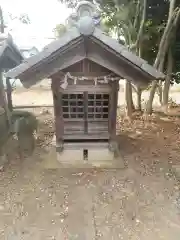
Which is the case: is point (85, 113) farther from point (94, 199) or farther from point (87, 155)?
point (94, 199)

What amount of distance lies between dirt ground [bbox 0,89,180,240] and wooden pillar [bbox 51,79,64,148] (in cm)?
81

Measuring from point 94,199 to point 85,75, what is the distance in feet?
8.50

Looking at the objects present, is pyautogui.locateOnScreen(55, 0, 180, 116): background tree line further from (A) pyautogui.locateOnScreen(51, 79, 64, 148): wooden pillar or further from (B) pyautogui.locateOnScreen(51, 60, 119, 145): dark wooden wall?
(A) pyautogui.locateOnScreen(51, 79, 64, 148): wooden pillar

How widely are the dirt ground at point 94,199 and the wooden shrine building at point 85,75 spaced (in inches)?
33.3

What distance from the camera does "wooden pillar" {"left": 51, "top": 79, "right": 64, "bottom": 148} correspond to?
620 centimetres

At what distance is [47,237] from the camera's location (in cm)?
444

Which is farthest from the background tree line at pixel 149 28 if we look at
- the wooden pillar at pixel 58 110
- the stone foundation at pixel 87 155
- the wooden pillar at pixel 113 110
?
the wooden pillar at pixel 58 110

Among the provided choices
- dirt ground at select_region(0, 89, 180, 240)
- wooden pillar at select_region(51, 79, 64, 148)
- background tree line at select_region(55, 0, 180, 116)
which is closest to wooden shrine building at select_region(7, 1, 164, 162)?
wooden pillar at select_region(51, 79, 64, 148)

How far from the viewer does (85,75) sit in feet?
19.8

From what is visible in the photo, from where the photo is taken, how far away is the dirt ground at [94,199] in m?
4.60

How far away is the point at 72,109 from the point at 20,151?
2.04 meters

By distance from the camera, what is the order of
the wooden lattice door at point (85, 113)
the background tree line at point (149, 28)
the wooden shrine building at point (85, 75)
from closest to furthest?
the wooden shrine building at point (85, 75), the wooden lattice door at point (85, 113), the background tree line at point (149, 28)

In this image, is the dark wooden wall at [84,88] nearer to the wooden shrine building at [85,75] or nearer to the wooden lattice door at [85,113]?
the wooden shrine building at [85,75]

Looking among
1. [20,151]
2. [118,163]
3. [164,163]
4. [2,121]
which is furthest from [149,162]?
[2,121]
